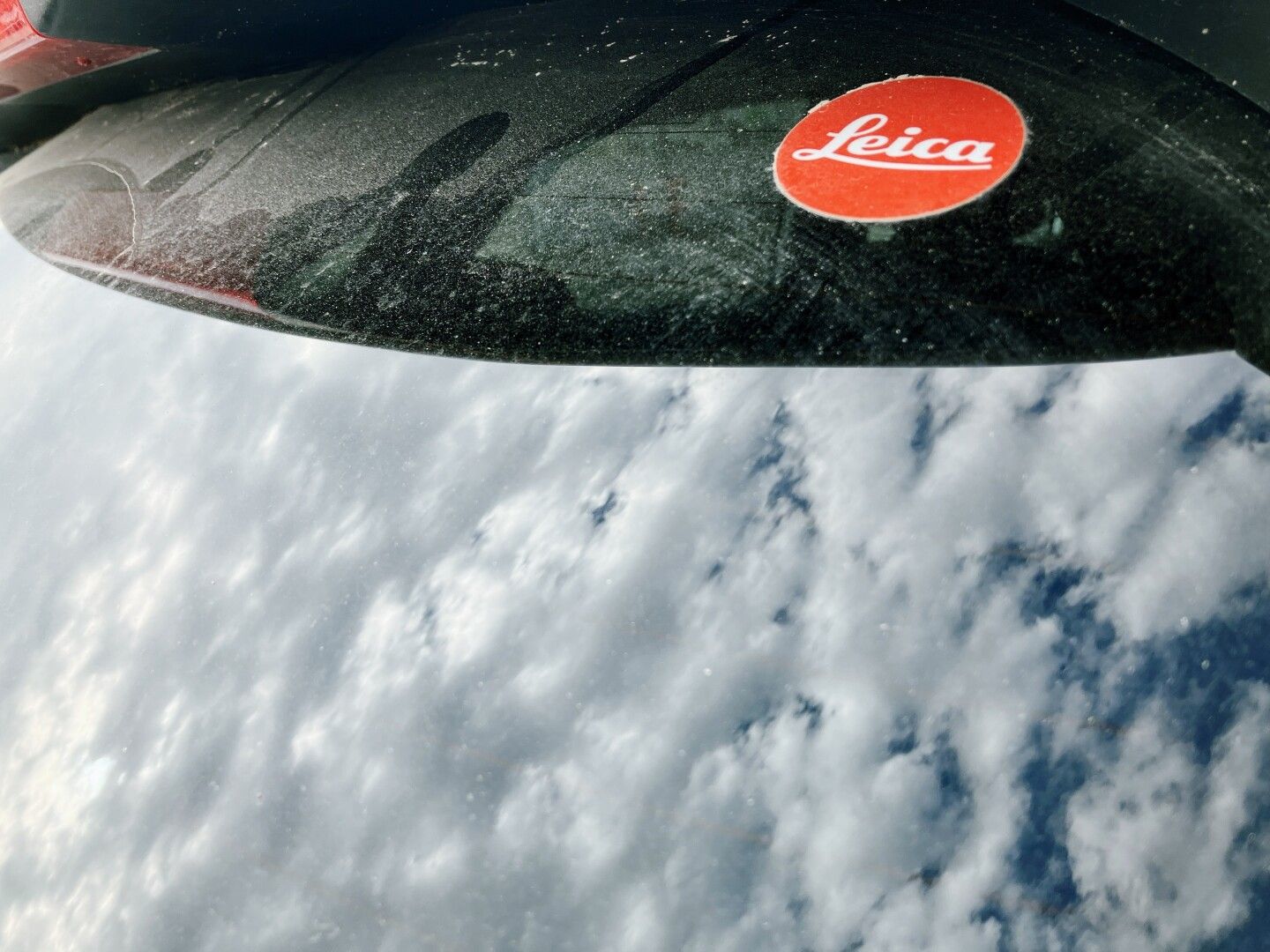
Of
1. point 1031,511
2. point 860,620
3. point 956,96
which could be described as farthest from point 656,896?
point 956,96

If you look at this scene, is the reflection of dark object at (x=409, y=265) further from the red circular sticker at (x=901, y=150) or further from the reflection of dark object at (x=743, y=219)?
the red circular sticker at (x=901, y=150)

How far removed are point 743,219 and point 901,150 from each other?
1.03 ft

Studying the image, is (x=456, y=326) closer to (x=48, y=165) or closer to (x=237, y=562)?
(x=237, y=562)

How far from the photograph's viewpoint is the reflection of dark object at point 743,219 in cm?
121

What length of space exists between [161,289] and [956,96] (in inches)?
71.4

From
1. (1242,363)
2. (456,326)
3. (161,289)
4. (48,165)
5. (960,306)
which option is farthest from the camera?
(48,165)

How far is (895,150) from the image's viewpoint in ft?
5.17

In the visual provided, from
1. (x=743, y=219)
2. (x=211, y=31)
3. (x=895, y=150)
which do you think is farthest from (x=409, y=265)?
(x=211, y=31)

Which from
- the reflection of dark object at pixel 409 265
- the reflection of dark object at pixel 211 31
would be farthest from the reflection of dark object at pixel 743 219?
the reflection of dark object at pixel 211 31

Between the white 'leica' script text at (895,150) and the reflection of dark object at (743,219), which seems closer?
the reflection of dark object at (743,219)

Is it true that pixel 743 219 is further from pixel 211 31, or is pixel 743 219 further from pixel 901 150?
pixel 211 31

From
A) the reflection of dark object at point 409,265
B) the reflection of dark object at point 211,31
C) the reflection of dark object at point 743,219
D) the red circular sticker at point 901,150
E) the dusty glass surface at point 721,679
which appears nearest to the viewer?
the dusty glass surface at point 721,679

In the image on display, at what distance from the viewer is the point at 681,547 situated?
1.13 meters

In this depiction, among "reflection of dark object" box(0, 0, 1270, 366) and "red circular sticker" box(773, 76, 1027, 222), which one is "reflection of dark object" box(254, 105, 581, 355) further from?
"red circular sticker" box(773, 76, 1027, 222)
